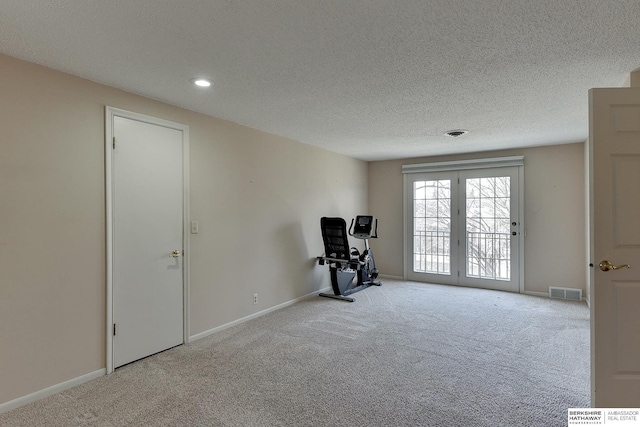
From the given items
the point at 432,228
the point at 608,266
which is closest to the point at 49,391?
the point at 608,266

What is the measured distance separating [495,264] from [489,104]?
3.27 meters

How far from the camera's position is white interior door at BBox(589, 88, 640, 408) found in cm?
200

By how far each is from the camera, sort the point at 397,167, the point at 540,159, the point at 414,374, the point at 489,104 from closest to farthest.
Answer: the point at 414,374 < the point at 489,104 < the point at 540,159 < the point at 397,167

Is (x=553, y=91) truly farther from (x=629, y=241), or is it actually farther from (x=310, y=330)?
(x=310, y=330)

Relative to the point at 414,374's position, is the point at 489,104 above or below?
above

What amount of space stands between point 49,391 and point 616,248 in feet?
12.9

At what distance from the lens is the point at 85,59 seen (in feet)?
7.35

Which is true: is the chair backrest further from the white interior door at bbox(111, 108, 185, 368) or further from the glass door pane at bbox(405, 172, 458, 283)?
the white interior door at bbox(111, 108, 185, 368)

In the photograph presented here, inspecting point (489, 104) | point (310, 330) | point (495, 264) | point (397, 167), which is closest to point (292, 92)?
point (489, 104)

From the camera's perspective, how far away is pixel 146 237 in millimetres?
2977

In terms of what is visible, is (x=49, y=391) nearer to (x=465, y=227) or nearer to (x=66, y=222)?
(x=66, y=222)

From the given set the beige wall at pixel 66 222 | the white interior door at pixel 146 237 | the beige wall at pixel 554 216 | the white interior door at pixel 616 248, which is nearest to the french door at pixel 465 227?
the beige wall at pixel 554 216

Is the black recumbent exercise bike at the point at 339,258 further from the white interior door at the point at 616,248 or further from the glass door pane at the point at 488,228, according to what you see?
the white interior door at the point at 616,248

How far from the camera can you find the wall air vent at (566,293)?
4855 mm
